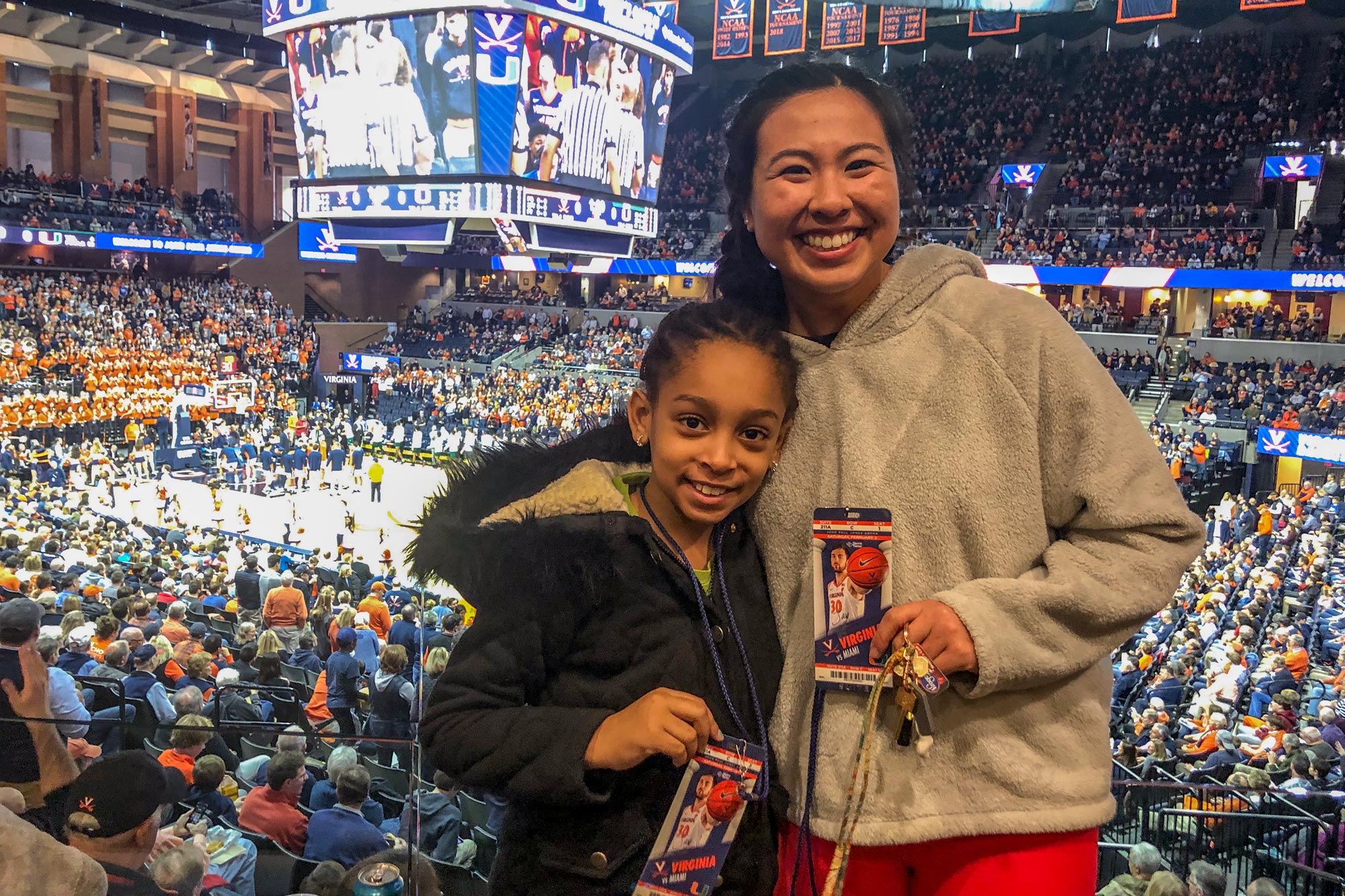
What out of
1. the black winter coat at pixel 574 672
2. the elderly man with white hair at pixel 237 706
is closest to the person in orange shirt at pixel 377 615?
the elderly man with white hair at pixel 237 706

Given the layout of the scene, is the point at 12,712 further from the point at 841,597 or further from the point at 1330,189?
the point at 1330,189

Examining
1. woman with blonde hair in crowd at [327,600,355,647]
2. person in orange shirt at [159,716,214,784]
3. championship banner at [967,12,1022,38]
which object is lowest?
woman with blonde hair in crowd at [327,600,355,647]

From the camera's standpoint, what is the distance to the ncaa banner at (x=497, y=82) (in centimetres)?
1862

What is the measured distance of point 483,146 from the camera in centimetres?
1919

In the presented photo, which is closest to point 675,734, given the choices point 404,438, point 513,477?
point 513,477

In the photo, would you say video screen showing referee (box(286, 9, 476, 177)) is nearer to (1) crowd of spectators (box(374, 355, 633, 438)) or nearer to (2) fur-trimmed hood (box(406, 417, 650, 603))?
(1) crowd of spectators (box(374, 355, 633, 438))

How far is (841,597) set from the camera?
135 centimetres

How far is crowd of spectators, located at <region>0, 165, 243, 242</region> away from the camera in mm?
26453

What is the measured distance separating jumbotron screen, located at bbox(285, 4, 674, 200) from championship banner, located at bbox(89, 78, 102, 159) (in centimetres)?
1274

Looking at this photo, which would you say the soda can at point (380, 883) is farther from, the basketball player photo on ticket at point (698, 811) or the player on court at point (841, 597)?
the player on court at point (841, 597)

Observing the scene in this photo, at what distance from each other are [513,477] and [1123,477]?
0.86 m

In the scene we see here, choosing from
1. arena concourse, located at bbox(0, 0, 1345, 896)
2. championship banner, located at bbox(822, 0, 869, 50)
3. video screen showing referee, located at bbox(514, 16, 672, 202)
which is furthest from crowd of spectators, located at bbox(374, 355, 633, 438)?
championship banner, located at bbox(822, 0, 869, 50)

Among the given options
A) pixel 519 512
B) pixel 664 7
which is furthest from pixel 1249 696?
pixel 664 7

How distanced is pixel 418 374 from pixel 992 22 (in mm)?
17124
